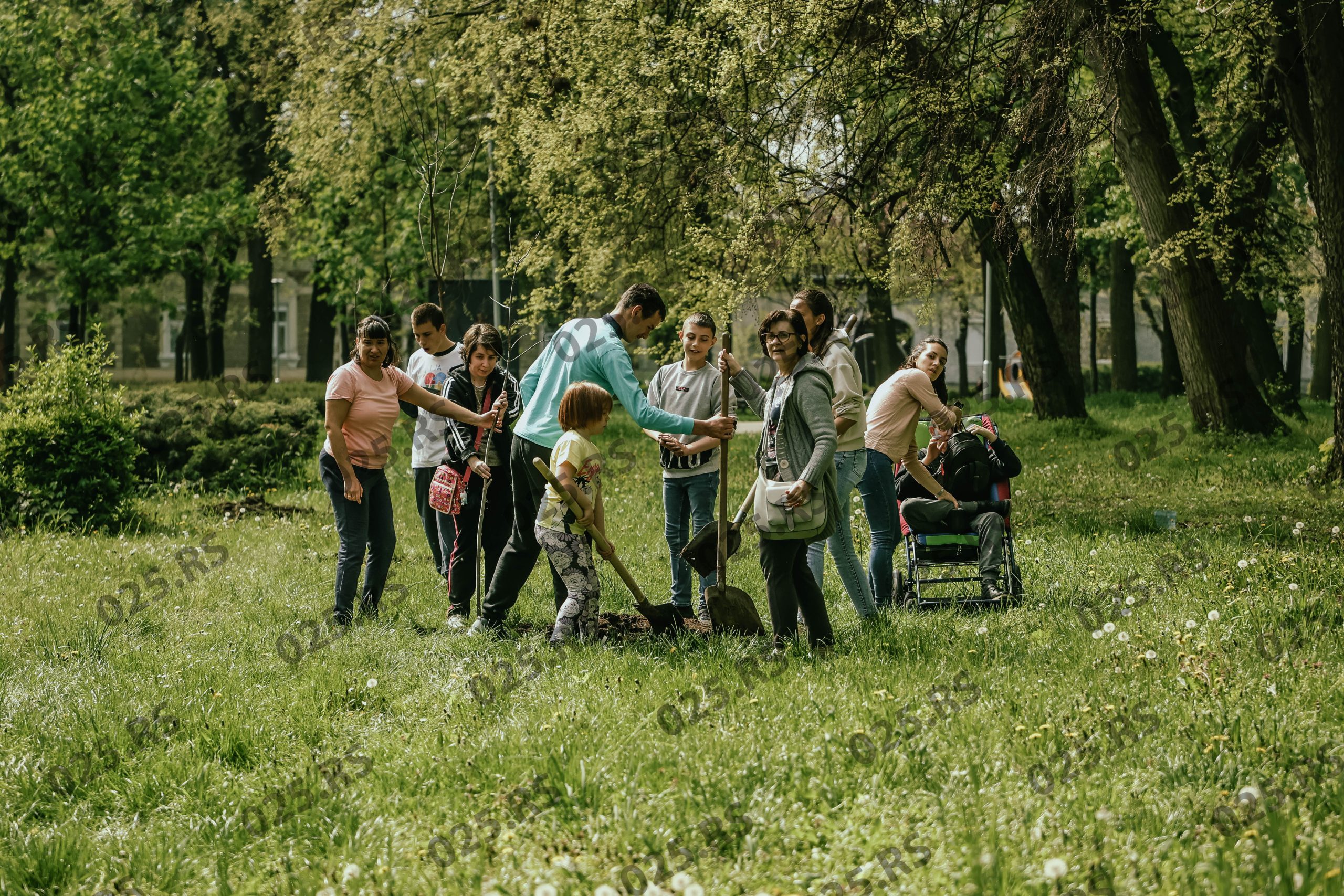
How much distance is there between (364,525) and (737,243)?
7.31 m

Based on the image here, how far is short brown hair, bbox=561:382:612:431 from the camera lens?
20.5 ft

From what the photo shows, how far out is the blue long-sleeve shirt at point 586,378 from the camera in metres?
6.46

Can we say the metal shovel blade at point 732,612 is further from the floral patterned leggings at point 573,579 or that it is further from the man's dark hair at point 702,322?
the man's dark hair at point 702,322

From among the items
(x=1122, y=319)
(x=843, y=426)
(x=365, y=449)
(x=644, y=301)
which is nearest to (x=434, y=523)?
(x=365, y=449)

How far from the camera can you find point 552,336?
6793 mm

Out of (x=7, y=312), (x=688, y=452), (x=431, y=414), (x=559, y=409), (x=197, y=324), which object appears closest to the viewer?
(x=559, y=409)

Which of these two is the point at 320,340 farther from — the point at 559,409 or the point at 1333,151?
the point at 559,409

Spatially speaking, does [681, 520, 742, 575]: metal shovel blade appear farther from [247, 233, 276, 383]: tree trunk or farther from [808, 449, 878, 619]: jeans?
[247, 233, 276, 383]: tree trunk

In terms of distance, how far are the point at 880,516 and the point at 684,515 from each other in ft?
4.01

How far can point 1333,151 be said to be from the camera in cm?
1134

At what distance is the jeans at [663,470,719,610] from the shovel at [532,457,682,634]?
20 cm

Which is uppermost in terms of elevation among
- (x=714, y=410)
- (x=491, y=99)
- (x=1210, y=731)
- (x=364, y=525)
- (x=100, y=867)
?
(x=491, y=99)

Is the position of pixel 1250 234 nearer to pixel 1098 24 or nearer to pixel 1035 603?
pixel 1098 24

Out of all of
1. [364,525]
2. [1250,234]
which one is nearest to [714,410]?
[364,525]
